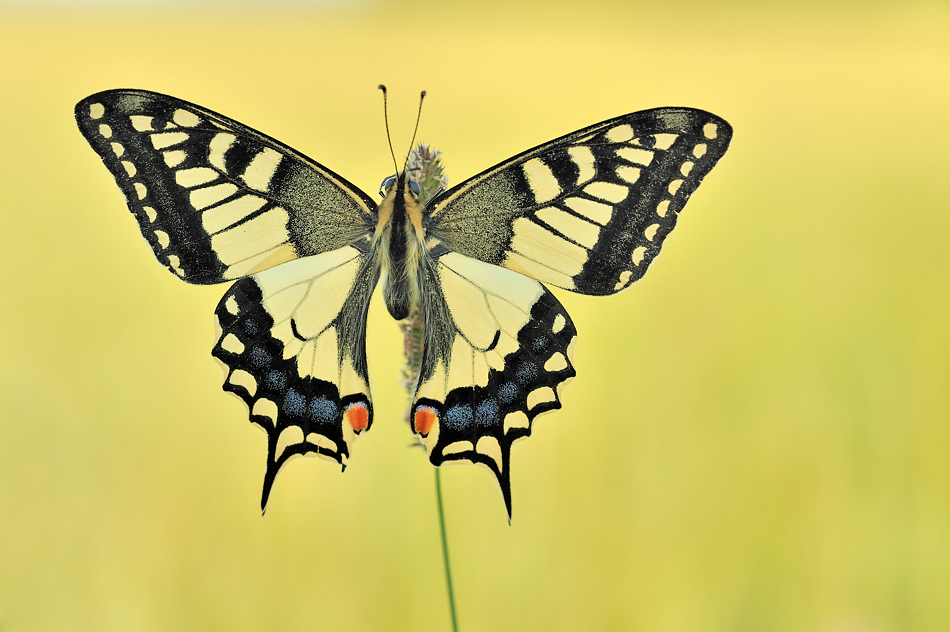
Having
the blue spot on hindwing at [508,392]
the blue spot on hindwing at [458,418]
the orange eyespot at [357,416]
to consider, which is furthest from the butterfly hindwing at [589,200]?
the orange eyespot at [357,416]

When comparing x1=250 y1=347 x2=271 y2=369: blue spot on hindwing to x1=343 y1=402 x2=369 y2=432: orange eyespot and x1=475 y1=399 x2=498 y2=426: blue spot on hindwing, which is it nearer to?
x1=343 y1=402 x2=369 y2=432: orange eyespot

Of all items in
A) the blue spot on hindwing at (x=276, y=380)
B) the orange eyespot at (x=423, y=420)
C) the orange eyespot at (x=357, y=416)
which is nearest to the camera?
the orange eyespot at (x=423, y=420)

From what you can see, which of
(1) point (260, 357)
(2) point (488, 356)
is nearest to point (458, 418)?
(2) point (488, 356)

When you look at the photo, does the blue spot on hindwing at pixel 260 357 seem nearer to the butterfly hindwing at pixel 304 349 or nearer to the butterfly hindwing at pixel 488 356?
the butterfly hindwing at pixel 304 349

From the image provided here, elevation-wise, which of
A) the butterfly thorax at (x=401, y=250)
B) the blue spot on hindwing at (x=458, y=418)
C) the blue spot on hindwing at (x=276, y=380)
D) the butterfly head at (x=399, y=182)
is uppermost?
the butterfly head at (x=399, y=182)

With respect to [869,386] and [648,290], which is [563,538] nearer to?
[869,386]

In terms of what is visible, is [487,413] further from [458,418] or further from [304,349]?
[304,349]

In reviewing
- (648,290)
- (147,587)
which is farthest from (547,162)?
(648,290)

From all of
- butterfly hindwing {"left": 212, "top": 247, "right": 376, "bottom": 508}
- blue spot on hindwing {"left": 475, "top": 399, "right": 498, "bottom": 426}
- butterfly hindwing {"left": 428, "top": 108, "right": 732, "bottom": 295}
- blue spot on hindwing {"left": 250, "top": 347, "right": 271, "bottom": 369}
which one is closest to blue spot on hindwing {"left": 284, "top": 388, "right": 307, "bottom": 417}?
butterfly hindwing {"left": 212, "top": 247, "right": 376, "bottom": 508}
